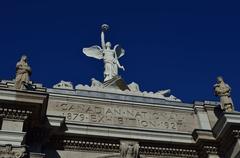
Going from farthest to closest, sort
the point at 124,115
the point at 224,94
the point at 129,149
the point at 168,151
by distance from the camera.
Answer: the point at 224,94, the point at 124,115, the point at 168,151, the point at 129,149

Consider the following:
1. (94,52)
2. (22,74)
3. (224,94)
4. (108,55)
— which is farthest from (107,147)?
(94,52)

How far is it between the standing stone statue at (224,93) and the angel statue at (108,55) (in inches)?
224

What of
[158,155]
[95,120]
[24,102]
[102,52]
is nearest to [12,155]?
[24,102]

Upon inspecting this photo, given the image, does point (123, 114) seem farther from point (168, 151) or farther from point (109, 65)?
point (109, 65)

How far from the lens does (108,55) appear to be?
→ 25438 mm

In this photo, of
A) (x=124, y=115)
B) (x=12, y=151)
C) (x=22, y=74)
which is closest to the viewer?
(x=12, y=151)

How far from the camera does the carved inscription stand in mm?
20016

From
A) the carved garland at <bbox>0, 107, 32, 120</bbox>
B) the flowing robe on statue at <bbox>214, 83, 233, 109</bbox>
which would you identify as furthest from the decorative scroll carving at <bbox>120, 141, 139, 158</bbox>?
the flowing robe on statue at <bbox>214, 83, 233, 109</bbox>

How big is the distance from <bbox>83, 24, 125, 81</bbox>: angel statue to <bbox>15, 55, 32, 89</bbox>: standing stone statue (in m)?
5.91

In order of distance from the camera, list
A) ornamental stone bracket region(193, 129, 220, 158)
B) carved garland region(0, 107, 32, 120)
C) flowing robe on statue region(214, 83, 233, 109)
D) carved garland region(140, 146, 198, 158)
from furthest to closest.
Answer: flowing robe on statue region(214, 83, 233, 109) → ornamental stone bracket region(193, 129, 220, 158) → carved garland region(140, 146, 198, 158) → carved garland region(0, 107, 32, 120)

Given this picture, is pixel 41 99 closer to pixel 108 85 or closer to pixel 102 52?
pixel 108 85

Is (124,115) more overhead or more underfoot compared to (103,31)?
more underfoot

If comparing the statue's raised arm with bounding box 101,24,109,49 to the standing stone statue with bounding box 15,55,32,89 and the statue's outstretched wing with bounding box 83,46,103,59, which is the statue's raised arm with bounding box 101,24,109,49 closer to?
the statue's outstretched wing with bounding box 83,46,103,59

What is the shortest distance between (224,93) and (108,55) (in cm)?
712
